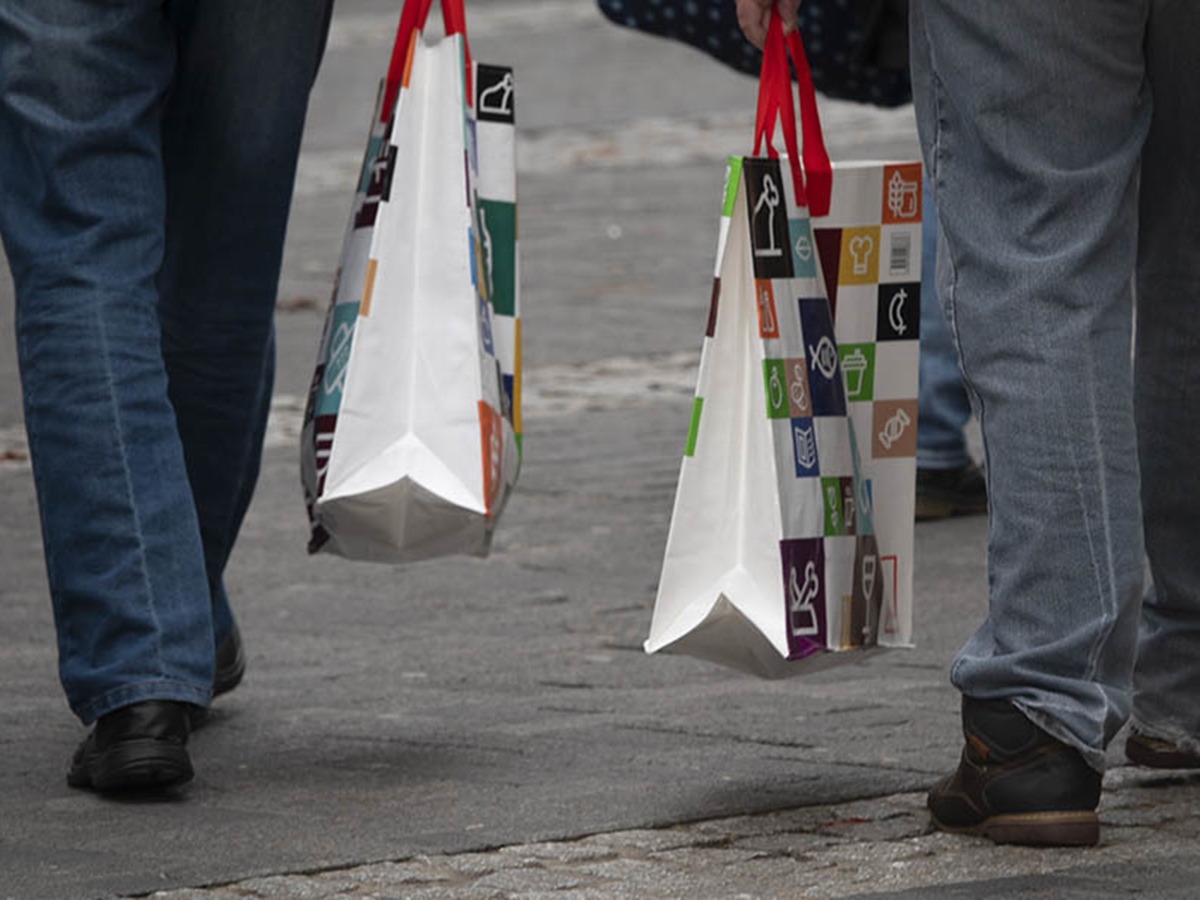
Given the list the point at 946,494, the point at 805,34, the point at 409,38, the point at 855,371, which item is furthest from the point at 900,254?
the point at 946,494

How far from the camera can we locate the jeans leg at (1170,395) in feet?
9.71

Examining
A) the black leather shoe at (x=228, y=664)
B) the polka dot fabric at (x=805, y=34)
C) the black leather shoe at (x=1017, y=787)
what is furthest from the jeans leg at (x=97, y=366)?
the polka dot fabric at (x=805, y=34)

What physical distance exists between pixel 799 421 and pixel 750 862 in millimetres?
517

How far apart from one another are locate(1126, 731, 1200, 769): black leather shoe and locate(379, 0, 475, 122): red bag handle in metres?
1.15

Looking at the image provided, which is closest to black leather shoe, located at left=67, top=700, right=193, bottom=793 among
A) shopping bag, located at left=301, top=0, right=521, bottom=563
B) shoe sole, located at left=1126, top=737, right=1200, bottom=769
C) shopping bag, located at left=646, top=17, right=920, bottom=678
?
shopping bag, located at left=301, top=0, right=521, bottom=563

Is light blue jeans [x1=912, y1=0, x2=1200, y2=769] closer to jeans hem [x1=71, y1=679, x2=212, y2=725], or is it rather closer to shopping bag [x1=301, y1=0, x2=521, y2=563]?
shopping bag [x1=301, y1=0, x2=521, y2=563]

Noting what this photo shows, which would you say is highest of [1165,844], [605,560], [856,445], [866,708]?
[856,445]

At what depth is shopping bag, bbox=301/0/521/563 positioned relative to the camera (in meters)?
3.25

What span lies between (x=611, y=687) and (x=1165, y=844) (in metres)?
1.15

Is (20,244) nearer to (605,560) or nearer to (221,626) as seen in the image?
(221,626)

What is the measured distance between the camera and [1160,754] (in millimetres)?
3141

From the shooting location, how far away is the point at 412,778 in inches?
130

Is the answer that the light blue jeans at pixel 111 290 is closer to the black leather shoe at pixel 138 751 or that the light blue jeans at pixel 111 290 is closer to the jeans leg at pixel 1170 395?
the black leather shoe at pixel 138 751

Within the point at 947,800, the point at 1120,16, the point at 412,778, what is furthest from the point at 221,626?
the point at 1120,16
